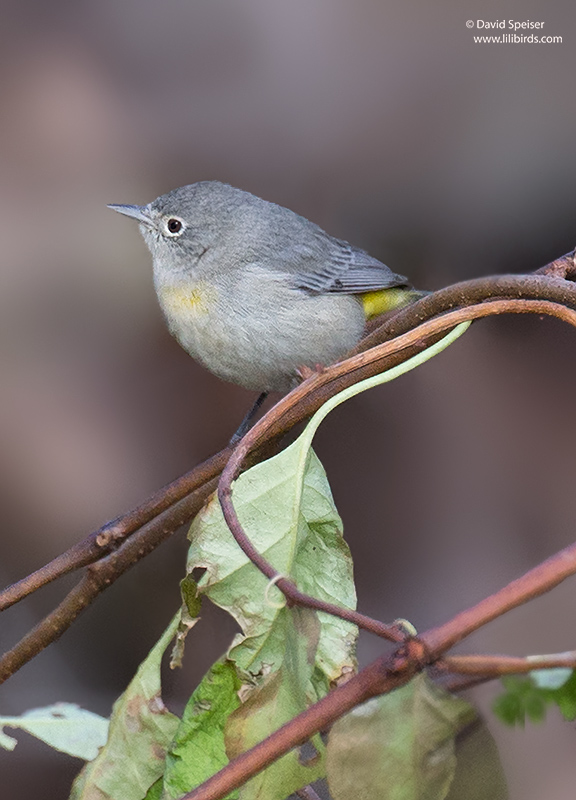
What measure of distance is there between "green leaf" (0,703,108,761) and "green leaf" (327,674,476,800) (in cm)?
46

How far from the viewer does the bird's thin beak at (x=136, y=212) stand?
2.45 metres

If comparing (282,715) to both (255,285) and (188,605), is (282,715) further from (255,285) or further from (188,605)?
(255,285)

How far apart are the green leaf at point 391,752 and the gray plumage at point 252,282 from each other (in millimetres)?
1429

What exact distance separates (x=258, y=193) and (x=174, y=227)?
23.0 inches

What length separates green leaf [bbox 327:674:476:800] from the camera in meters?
0.87

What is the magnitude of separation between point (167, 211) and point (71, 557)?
1305 millimetres

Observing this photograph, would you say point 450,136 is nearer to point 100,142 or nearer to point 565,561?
point 100,142

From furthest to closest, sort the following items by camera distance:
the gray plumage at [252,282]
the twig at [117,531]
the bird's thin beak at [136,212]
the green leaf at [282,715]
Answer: the bird's thin beak at [136,212] → the gray plumage at [252,282] → the twig at [117,531] → the green leaf at [282,715]

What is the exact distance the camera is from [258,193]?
9.95ft

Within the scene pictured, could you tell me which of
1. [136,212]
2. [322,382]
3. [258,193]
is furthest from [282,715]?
[258,193]

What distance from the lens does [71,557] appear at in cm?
144

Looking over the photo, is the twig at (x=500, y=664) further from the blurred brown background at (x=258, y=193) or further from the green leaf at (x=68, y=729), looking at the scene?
the blurred brown background at (x=258, y=193)

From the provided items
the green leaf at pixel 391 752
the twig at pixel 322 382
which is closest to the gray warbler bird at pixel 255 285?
the twig at pixel 322 382

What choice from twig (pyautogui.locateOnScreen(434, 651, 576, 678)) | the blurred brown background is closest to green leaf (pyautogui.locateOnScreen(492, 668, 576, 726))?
twig (pyautogui.locateOnScreen(434, 651, 576, 678))
